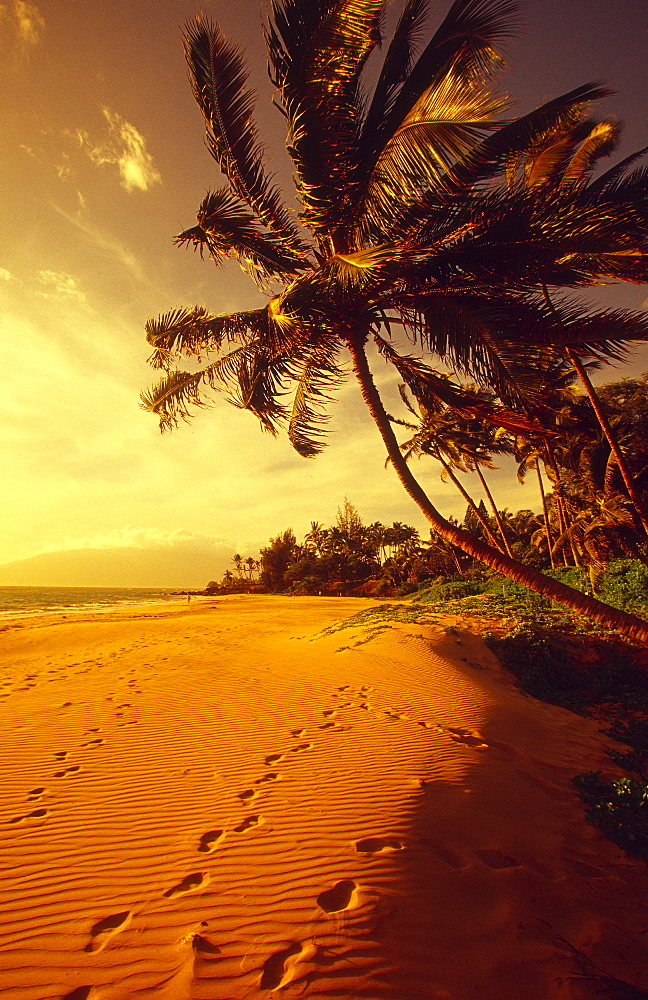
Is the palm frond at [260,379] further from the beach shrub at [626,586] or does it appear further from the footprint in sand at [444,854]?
the beach shrub at [626,586]

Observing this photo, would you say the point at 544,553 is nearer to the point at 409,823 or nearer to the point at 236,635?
the point at 236,635

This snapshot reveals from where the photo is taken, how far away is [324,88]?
4.96 meters

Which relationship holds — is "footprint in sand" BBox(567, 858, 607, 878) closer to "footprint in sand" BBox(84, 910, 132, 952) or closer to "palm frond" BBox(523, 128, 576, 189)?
"footprint in sand" BBox(84, 910, 132, 952)

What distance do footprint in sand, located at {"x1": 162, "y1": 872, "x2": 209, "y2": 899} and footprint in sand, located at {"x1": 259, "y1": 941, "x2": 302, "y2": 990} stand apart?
79 cm

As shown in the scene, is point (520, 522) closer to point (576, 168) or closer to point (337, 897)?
point (576, 168)

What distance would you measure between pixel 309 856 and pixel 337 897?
1.55 ft

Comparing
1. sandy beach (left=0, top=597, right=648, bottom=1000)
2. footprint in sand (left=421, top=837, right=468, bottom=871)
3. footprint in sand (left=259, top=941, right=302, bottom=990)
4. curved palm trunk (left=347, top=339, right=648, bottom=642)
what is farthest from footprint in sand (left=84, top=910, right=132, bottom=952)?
curved palm trunk (left=347, top=339, right=648, bottom=642)

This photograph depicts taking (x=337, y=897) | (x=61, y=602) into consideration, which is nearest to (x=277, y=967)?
(x=337, y=897)

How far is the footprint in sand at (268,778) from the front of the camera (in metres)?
4.36

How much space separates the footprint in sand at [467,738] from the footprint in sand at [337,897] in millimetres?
3081

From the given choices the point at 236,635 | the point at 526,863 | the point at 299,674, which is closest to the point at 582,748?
the point at 526,863

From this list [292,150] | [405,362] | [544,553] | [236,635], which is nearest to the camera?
[292,150]

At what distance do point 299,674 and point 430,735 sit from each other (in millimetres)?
4103

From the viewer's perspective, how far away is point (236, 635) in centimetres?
1711
